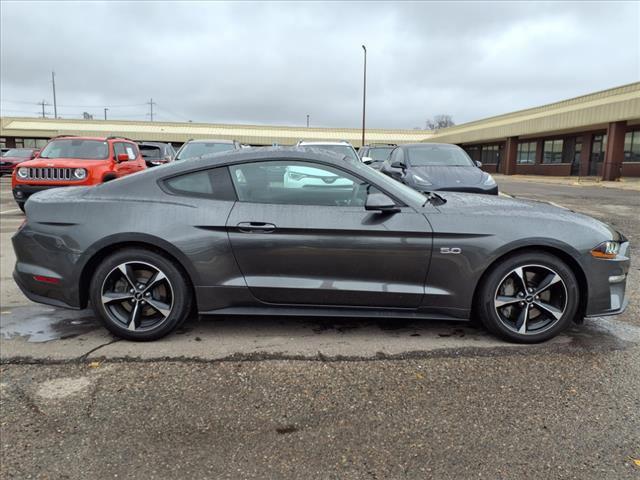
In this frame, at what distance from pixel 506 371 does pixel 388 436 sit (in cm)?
113

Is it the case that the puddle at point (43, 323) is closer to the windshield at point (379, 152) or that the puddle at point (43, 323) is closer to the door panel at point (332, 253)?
the door panel at point (332, 253)

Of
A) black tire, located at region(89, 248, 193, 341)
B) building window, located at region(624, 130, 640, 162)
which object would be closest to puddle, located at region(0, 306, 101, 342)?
black tire, located at region(89, 248, 193, 341)

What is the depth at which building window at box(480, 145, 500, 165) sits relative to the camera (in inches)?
1703

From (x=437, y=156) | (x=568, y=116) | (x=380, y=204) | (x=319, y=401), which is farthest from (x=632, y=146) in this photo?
(x=319, y=401)

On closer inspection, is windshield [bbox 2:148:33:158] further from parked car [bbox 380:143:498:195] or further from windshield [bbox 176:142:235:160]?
parked car [bbox 380:143:498:195]

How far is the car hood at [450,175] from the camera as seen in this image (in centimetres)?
862

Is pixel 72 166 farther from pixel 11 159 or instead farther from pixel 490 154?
pixel 490 154

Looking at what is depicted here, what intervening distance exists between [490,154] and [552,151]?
31.3 feet

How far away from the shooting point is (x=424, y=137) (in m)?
51.8

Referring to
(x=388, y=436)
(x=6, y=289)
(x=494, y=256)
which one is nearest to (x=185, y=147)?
(x=6, y=289)

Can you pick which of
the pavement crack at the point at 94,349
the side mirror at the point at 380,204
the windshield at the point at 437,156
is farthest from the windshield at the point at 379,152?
the pavement crack at the point at 94,349

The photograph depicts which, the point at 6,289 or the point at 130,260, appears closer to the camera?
the point at 130,260

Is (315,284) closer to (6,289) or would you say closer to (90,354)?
(90,354)

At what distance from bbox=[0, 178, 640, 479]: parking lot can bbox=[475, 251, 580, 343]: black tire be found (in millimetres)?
140
